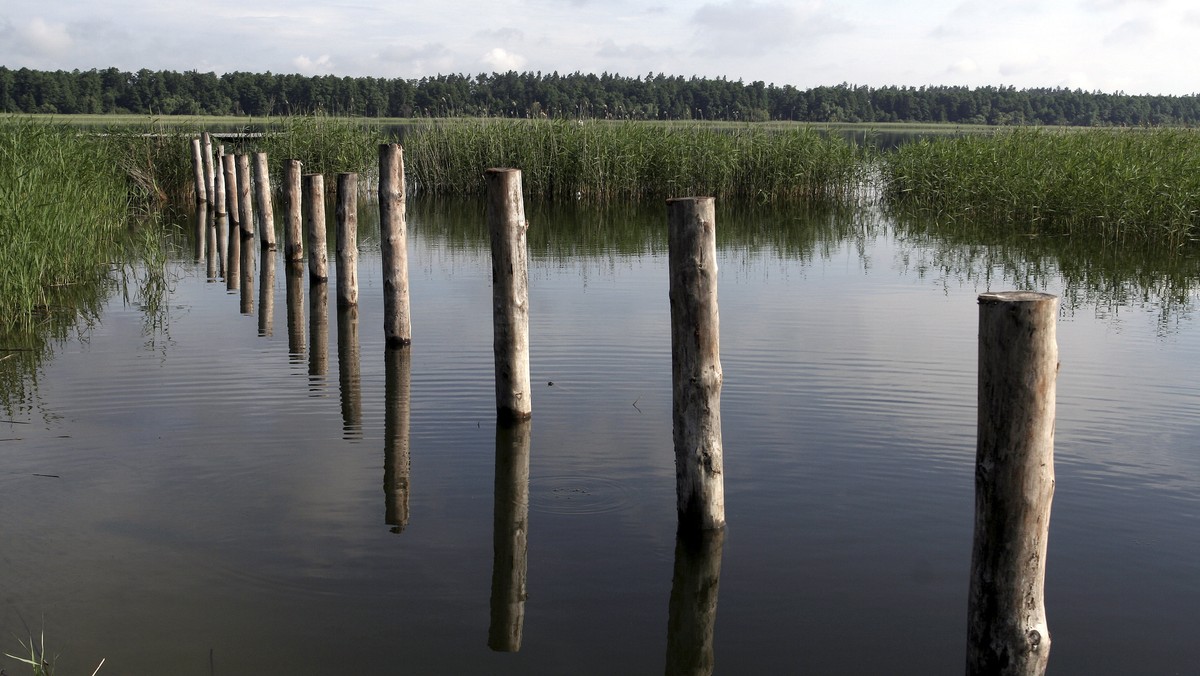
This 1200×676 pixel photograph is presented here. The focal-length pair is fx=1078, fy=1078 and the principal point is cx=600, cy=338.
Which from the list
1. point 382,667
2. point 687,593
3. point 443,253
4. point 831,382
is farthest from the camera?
point 443,253

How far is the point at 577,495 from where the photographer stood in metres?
5.97

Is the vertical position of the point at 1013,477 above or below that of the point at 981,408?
below

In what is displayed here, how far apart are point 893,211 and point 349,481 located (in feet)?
64.5

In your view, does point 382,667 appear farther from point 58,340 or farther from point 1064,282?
point 1064,282

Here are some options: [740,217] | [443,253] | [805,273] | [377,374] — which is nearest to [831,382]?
[377,374]

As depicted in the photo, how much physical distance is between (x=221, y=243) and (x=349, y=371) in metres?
10.4

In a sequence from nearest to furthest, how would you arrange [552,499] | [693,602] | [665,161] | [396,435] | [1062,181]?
1. [693,602]
2. [552,499]
3. [396,435]
4. [1062,181]
5. [665,161]

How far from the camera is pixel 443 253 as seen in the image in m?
17.1

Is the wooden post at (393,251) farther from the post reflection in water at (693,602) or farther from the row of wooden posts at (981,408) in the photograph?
the post reflection in water at (693,602)

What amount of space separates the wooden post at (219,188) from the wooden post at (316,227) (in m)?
9.85

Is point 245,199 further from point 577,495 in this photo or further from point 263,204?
point 577,495

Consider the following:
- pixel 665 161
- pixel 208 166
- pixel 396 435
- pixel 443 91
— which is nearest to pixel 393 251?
pixel 396 435

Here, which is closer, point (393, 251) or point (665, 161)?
point (393, 251)

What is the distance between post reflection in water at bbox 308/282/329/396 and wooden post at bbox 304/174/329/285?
0.49ft
